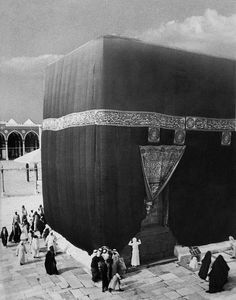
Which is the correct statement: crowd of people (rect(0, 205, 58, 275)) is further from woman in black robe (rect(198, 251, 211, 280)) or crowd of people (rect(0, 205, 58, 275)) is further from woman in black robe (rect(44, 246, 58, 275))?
woman in black robe (rect(198, 251, 211, 280))

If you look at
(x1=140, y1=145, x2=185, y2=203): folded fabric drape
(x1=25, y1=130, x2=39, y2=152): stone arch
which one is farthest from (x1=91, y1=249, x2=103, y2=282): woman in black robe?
(x1=25, y1=130, x2=39, y2=152): stone arch

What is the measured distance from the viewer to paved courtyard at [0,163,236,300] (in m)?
6.78

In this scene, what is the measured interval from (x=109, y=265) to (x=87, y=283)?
0.66m

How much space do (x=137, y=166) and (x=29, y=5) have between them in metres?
4.22

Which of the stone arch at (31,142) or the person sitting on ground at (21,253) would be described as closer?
the person sitting on ground at (21,253)

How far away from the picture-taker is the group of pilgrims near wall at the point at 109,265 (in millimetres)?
6898

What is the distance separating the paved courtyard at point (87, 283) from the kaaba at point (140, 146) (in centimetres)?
63

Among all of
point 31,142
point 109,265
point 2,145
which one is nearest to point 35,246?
point 109,265

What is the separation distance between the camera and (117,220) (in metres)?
7.96

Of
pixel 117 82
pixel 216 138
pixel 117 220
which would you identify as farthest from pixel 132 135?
pixel 216 138

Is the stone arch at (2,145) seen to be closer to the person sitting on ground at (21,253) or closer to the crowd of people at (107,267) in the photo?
the person sitting on ground at (21,253)

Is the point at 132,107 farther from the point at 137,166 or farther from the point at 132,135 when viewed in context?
the point at 137,166

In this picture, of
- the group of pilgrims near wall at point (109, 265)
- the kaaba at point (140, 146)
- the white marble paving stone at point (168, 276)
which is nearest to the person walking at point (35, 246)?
the kaaba at point (140, 146)

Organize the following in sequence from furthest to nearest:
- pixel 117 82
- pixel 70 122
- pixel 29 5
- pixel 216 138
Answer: pixel 216 138 < pixel 70 122 < pixel 117 82 < pixel 29 5
